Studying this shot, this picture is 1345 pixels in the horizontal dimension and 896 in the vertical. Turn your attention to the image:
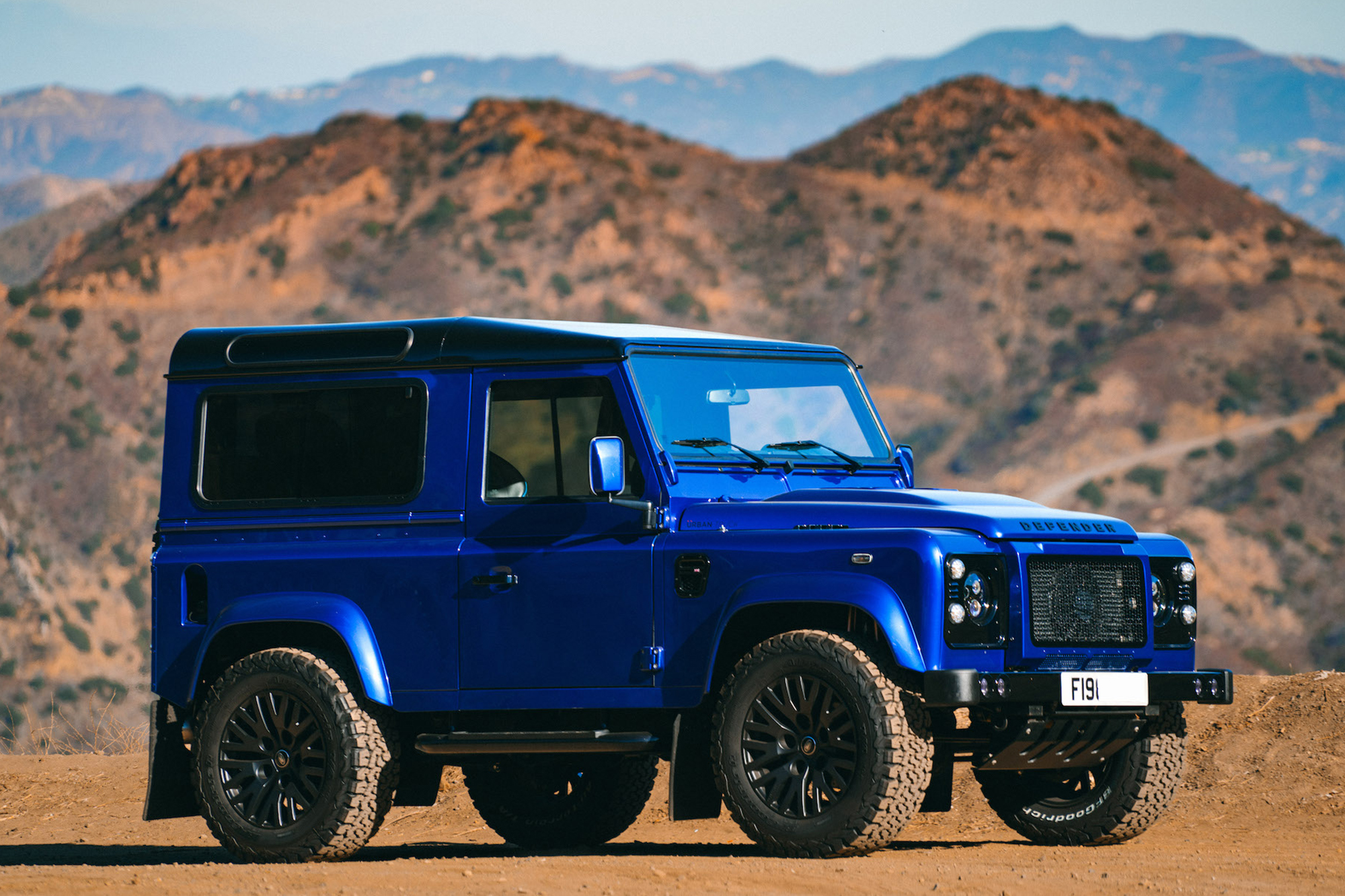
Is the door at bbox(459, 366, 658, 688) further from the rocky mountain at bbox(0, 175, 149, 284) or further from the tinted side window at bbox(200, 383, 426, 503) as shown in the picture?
the rocky mountain at bbox(0, 175, 149, 284)

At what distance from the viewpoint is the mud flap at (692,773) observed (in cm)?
827

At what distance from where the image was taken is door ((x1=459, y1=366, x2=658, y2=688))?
8359 mm

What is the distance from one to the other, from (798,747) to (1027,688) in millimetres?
1059

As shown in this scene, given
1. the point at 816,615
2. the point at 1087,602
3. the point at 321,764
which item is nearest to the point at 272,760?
the point at 321,764

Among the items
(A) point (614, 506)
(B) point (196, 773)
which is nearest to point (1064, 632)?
(A) point (614, 506)

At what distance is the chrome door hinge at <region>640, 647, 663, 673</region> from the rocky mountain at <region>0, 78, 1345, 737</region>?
2423 inches

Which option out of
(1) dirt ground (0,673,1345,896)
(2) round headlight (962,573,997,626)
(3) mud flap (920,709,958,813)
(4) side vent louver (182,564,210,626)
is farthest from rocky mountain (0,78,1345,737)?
(2) round headlight (962,573,997,626)

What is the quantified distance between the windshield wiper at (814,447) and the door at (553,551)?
1.00 m

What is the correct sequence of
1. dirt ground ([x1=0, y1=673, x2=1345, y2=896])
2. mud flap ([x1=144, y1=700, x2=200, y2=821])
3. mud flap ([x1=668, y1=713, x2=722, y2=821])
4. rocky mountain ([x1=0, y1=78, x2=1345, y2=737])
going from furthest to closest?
rocky mountain ([x1=0, y1=78, x2=1345, y2=737])
mud flap ([x1=144, y1=700, x2=200, y2=821])
mud flap ([x1=668, y1=713, x2=722, y2=821])
dirt ground ([x1=0, y1=673, x2=1345, y2=896])

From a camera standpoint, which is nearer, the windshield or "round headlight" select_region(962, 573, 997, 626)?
"round headlight" select_region(962, 573, 997, 626)

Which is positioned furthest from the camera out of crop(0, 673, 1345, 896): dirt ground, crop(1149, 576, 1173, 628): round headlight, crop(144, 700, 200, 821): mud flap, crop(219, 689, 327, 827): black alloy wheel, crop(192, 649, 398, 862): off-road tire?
crop(144, 700, 200, 821): mud flap

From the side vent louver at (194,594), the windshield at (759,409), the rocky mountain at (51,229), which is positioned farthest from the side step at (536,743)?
the rocky mountain at (51,229)

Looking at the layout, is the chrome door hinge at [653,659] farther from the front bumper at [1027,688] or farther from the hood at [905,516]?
the front bumper at [1027,688]

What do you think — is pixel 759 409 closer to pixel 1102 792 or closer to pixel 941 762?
pixel 941 762
